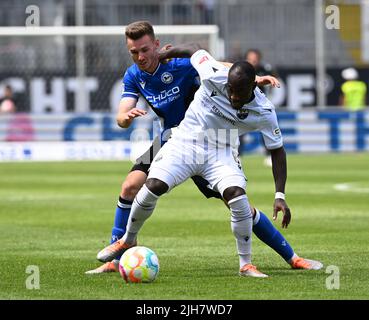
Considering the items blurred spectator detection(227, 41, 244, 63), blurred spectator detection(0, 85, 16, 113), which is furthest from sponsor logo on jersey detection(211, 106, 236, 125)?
blurred spectator detection(0, 85, 16, 113)

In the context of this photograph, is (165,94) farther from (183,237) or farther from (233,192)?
(183,237)

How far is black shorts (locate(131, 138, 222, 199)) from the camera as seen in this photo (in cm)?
965

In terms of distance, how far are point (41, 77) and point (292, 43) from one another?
7.03 metres

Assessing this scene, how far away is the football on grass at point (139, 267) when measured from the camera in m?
8.93

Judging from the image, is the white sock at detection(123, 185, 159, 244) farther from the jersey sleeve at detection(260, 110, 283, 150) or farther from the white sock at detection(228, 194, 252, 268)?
the jersey sleeve at detection(260, 110, 283, 150)

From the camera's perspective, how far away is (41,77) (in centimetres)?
2934

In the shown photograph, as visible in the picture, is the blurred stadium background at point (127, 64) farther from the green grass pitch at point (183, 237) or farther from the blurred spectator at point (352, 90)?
the green grass pitch at point (183, 237)

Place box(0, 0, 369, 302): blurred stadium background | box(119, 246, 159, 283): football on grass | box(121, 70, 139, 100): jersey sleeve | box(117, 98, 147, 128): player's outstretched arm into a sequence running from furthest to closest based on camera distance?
box(0, 0, 369, 302): blurred stadium background < box(121, 70, 139, 100): jersey sleeve < box(117, 98, 147, 128): player's outstretched arm < box(119, 246, 159, 283): football on grass

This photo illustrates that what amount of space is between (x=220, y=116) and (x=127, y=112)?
81cm

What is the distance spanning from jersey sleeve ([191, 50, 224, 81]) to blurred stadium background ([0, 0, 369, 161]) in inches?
673

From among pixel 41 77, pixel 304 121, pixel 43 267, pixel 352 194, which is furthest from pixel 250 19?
pixel 43 267

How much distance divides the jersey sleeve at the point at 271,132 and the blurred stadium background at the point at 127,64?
57.9ft

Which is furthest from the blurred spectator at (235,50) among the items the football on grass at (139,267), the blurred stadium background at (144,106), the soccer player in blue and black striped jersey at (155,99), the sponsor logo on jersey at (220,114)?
the football on grass at (139,267)
